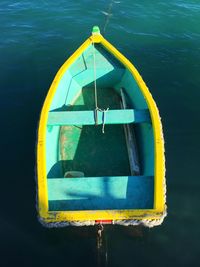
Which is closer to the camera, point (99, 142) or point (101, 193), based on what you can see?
point (101, 193)

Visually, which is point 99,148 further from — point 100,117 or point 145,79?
point 145,79

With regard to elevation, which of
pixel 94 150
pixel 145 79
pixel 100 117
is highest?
pixel 145 79

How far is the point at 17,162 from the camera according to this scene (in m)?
10.3

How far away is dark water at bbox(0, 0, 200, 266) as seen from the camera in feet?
27.0

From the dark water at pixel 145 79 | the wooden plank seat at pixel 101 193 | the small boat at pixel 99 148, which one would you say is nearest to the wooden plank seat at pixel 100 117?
the small boat at pixel 99 148

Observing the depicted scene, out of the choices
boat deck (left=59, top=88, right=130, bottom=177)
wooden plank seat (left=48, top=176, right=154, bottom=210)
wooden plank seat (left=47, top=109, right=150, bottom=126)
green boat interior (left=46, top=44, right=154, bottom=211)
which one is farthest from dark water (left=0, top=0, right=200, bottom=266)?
wooden plank seat (left=47, top=109, right=150, bottom=126)

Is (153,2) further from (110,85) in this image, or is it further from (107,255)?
(107,255)

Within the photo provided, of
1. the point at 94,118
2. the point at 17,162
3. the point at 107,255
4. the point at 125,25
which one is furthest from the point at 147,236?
the point at 125,25

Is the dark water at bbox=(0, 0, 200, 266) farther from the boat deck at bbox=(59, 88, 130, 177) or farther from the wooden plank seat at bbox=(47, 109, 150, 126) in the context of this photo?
the wooden plank seat at bbox=(47, 109, 150, 126)

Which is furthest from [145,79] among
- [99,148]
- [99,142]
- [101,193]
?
[101,193]

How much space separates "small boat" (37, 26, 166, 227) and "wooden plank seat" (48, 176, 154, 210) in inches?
0.9

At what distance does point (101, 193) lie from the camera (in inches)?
297

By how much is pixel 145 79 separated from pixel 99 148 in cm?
486

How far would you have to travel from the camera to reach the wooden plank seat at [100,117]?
8859mm
